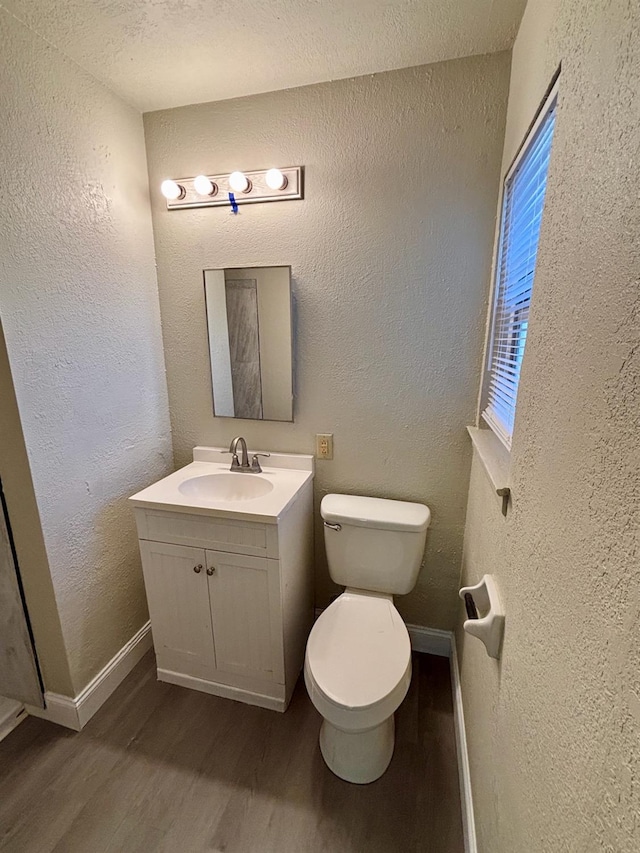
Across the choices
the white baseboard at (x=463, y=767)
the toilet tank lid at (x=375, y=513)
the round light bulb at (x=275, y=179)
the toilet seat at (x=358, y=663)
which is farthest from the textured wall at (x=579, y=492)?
the round light bulb at (x=275, y=179)

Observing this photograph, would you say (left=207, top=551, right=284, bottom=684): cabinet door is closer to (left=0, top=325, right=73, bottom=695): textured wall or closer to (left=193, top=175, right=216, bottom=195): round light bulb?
(left=0, top=325, right=73, bottom=695): textured wall

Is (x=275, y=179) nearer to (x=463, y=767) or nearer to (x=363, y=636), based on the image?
(x=363, y=636)

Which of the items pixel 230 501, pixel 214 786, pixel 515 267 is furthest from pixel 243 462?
pixel 515 267

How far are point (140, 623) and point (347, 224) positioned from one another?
79.3 inches

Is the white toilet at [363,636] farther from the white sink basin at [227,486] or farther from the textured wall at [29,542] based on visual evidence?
the textured wall at [29,542]

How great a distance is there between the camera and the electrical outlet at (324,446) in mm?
1753

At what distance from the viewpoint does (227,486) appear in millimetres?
1776

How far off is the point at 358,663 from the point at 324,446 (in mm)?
850

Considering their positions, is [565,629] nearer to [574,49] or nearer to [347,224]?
[574,49]

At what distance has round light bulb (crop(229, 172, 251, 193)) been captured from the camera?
1536mm

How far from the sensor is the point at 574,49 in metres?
0.68

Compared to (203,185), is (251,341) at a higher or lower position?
lower

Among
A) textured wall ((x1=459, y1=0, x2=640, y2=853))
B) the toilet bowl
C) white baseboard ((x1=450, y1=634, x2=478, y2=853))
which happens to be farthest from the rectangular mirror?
white baseboard ((x1=450, y1=634, x2=478, y2=853))

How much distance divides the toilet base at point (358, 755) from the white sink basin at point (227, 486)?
92 cm
